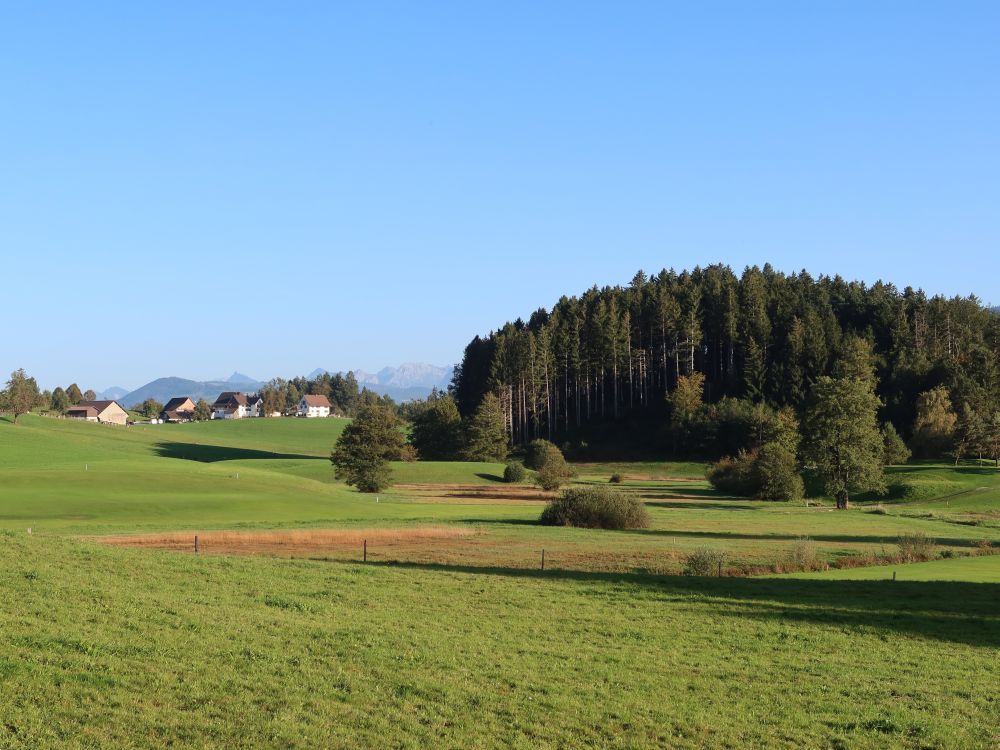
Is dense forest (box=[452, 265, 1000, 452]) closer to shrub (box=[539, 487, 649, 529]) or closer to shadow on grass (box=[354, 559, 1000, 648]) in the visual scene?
shrub (box=[539, 487, 649, 529])

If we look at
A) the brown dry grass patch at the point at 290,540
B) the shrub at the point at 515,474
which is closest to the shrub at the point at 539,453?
the shrub at the point at 515,474

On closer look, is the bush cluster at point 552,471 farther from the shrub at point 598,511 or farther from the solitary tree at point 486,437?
the shrub at point 598,511

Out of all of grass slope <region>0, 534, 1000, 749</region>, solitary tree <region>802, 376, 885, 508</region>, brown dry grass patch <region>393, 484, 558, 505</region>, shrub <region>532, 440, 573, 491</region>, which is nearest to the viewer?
grass slope <region>0, 534, 1000, 749</region>

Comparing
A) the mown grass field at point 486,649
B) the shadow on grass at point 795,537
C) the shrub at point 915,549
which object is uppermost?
the mown grass field at point 486,649

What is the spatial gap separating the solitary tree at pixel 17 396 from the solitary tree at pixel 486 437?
81152 mm

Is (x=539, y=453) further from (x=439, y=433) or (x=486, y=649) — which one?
(x=486, y=649)

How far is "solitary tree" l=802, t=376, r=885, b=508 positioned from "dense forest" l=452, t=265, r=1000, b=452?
52931mm

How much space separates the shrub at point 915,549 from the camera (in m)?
43.3

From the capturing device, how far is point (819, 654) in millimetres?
20500

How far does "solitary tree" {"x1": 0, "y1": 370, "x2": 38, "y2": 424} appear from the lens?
551 ft

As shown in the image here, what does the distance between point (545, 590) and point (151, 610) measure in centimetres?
1249

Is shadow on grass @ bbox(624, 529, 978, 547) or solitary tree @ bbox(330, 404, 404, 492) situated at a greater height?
solitary tree @ bbox(330, 404, 404, 492)

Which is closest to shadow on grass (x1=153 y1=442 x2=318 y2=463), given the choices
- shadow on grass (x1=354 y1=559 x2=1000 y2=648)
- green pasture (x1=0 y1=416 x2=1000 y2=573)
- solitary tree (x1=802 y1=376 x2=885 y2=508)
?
green pasture (x1=0 y1=416 x2=1000 y2=573)

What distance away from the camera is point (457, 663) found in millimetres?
17609
